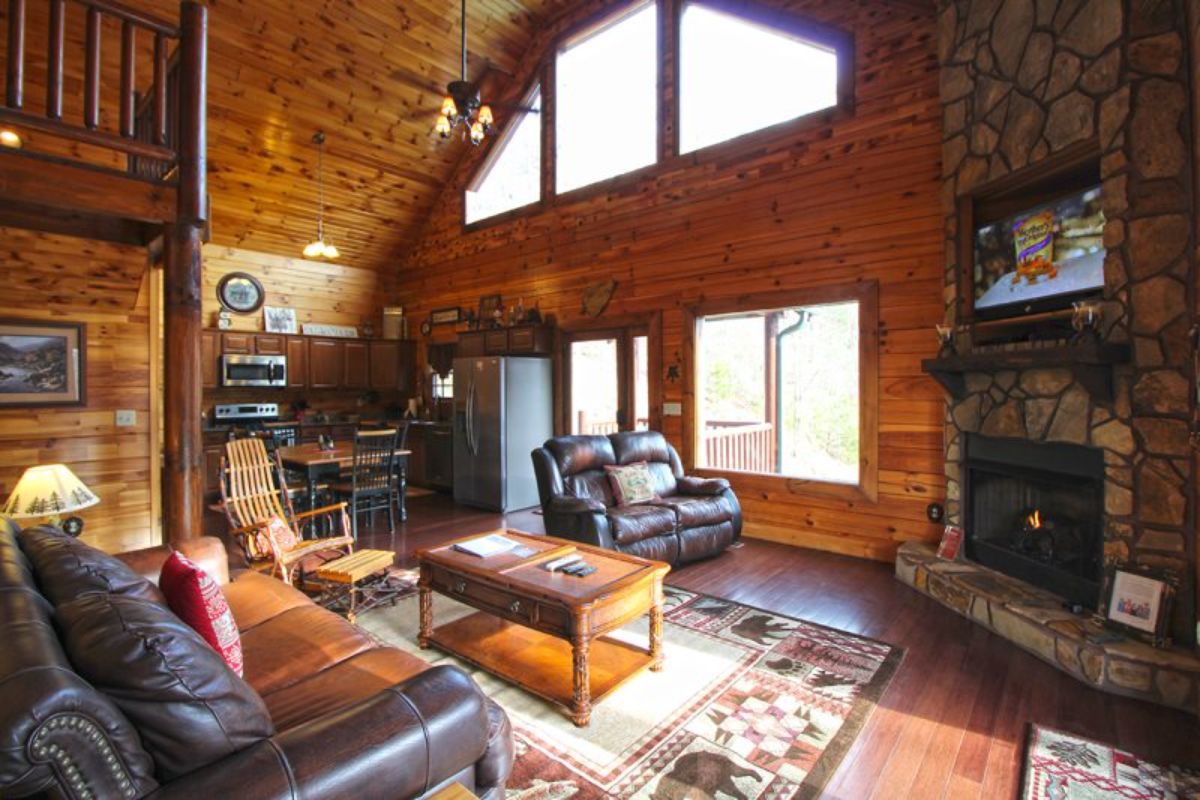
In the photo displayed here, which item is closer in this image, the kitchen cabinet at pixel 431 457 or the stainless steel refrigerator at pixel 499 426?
the stainless steel refrigerator at pixel 499 426

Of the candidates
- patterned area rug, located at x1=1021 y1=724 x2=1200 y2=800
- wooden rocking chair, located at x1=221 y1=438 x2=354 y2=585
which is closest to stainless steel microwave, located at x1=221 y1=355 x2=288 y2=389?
wooden rocking chair, located at x1=221 y1=438 x2=354 y2=585

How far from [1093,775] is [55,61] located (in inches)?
214

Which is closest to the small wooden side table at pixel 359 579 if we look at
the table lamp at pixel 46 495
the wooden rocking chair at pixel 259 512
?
the wooden rocking chair at pixel 259 512

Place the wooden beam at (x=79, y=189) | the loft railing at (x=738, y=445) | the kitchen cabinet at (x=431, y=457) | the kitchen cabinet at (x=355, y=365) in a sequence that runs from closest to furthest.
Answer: the wooden beam at (x=79, y=189)
the loft railing at (x=738, y=445)
the kitchen cabinet at (x=431, y=457)
the kitchen cabinet at (x=355, y=365)

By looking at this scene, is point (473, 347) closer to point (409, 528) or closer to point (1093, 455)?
point (409, 528)

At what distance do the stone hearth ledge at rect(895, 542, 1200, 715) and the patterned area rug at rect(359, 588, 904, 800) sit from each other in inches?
26.7

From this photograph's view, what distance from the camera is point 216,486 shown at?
6828mm

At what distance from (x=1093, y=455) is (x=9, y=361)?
7091mm

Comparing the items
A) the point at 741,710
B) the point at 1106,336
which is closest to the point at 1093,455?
the point at 1106,336

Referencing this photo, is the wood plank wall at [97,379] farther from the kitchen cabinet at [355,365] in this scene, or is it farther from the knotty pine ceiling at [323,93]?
the kitchen cabinet at [355,365]

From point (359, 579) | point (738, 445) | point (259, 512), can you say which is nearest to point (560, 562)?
point (359, 579)

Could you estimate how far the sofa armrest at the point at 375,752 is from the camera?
1107 millimetres

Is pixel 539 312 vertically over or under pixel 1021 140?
under

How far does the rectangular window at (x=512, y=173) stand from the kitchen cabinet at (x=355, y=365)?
2440 millimetres
